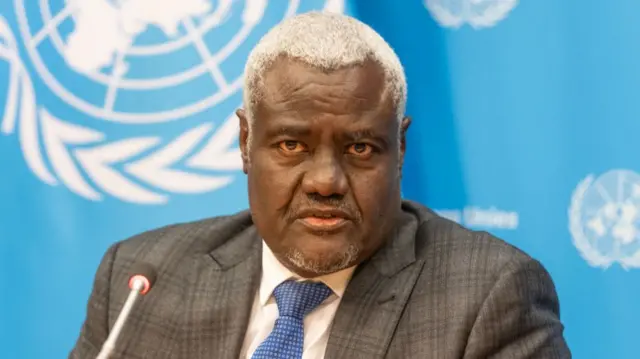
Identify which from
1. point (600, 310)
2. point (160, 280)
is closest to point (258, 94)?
point (160, 280)

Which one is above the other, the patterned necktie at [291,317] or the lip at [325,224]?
the lip at [325,224]

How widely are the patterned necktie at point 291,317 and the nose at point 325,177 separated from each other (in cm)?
32

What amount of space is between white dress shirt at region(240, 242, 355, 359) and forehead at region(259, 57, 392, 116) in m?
0.48

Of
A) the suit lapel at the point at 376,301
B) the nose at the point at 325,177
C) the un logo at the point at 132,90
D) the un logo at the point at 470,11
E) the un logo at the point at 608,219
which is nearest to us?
the nose at the point at 325,177

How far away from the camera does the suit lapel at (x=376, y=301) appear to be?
2.38m

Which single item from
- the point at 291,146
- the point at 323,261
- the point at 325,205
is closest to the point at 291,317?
the point at 323,261

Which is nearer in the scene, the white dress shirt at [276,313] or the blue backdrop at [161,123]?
the white dress shirt at [276,313]

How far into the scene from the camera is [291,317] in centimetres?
246

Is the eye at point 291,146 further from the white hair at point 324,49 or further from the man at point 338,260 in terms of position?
the white hair at point 324,49

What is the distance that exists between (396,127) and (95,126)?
52.0 inches

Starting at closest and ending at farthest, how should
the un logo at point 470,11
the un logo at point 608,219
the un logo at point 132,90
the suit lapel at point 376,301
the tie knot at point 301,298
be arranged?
the suit lapel at point 376,301, the tie knot at point 301,298, the un logo at point 608,219, the un logo at point 470,11, the un logo at point 132,90

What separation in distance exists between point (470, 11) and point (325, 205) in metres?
1.12

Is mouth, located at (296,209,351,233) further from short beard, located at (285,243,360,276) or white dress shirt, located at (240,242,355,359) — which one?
white dress shirt, located at (240,242,355,359)

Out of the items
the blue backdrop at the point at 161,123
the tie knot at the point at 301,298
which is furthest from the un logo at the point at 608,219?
the tie knot at the point at 301,298
